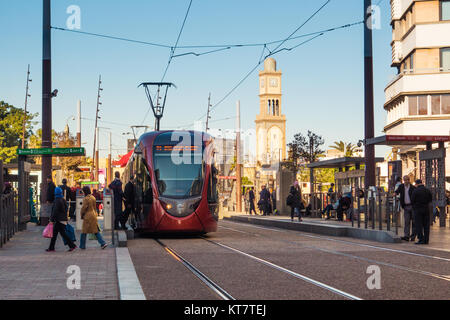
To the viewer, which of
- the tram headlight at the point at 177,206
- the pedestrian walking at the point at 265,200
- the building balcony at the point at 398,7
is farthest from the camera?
the building balcony at the point at 398,7

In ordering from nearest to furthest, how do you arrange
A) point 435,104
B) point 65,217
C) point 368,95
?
point 65,217
point 368,95
point 435,104

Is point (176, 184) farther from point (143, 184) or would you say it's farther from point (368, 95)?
point (368, 95)

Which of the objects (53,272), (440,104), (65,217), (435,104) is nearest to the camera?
(53,272)

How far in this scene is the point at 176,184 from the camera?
814 inches

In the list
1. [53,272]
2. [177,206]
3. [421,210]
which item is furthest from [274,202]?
[53,272]

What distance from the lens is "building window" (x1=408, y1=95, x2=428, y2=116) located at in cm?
5372

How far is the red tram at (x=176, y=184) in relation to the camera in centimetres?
2053

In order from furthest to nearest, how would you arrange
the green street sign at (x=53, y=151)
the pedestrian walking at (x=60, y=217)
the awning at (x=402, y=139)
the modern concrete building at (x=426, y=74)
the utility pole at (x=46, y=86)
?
the modern concrete building at (x=426, y=74) < the utility pole at (x=46, y=86) < the awning at (x=402, y=139) < the green street sign at (x=53, y=151) < the pedestrian walking at (x=60, y=217)

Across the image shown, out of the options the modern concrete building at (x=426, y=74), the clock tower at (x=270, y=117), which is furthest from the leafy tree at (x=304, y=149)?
the clock tower at (x=270, y=117)

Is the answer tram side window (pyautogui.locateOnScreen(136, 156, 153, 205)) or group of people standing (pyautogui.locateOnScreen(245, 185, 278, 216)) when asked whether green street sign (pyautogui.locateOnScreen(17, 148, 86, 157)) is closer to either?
tram side window (pyautogui.locateOnScreen(136, 156, 153, 205))

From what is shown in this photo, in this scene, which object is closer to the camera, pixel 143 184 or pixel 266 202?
pixel 143 184

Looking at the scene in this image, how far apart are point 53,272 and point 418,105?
45.5 m

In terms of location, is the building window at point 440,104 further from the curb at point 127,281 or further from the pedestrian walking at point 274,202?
the curb at point 127,281

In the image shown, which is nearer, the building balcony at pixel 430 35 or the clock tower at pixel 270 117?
the building balcony at pixel 430 35
